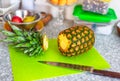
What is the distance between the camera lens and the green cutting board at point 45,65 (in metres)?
0.66

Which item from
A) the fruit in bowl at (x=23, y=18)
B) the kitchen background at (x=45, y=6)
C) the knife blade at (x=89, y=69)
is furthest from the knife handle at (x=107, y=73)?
the kitchen background at (x=45, y=6)

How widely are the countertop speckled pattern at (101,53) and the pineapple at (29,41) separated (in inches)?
2.4

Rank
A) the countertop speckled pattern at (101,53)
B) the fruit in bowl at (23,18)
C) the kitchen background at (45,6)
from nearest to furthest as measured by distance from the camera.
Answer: the countertop speckled pattern at (101,53)
the fruit in bowl at (23,18)
the kitchen background at (45,6)

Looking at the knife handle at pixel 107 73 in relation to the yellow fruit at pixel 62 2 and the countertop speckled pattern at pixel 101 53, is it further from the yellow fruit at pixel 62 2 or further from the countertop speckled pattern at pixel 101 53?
the yellow fruit at pixel 62 2

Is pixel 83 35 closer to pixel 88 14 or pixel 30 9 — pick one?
pixel 88 14

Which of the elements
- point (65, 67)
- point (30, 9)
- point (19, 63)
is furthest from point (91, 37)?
point (30, 9)

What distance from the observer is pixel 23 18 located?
3.09 feet

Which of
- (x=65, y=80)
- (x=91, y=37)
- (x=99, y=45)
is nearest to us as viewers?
(x=65, y=80)

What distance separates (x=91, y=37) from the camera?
0.76 m

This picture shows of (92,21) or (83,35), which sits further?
(92,21)

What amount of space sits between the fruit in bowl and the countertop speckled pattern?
3.2 inches

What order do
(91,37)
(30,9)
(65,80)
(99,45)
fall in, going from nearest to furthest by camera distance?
(65,80) → (91,37) → (99,45) → (30,9)

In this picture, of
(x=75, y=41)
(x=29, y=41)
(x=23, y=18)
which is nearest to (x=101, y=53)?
(x=75, y=41)

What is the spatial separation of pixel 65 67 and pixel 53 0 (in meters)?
0.35
